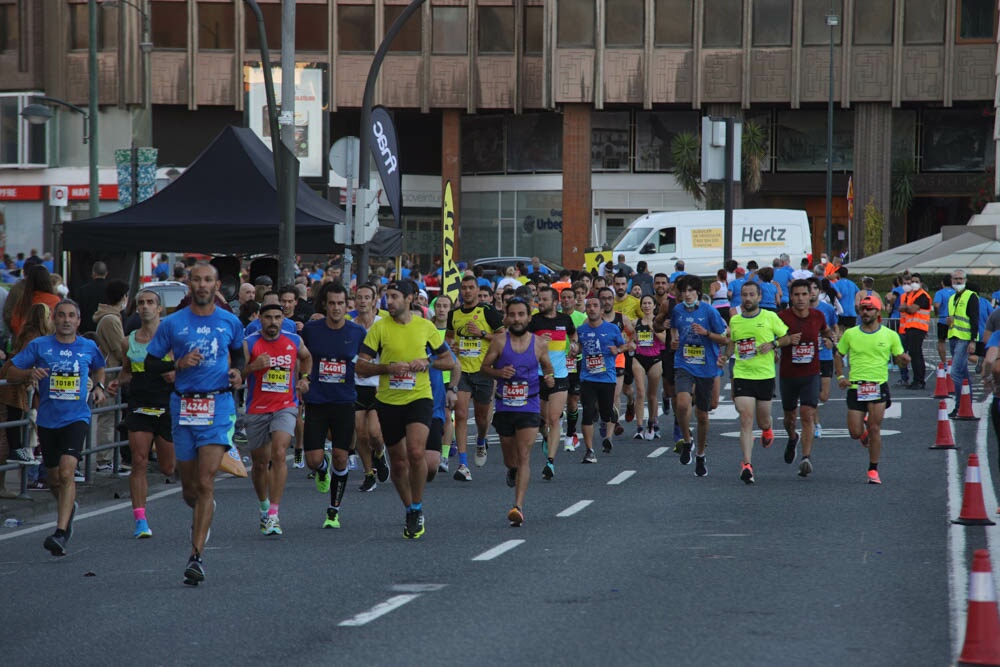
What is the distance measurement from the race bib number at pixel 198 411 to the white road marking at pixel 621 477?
19.5 feet

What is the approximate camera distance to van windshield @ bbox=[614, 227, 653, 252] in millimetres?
42688

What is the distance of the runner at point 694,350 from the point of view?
53.3 ft

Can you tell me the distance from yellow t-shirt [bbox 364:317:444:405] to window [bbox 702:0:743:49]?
46.8 metres

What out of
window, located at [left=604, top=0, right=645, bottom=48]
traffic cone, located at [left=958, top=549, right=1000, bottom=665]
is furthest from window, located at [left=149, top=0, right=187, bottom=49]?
traffic cone, located at [left=958, top=549, right=1000, bottom=665]

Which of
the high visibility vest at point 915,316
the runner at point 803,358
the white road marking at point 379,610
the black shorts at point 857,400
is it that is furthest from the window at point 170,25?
the white road marking at point 379,610

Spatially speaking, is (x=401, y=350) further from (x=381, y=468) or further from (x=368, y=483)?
(x=381, y=468)

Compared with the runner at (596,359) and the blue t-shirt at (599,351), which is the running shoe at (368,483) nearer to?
the runner at (596,359)

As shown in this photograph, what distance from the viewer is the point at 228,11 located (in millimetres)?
57219

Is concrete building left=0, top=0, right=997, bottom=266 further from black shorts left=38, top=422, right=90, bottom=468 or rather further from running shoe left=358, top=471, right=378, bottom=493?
black shorts left=38, top=422, right=90, bottom=468

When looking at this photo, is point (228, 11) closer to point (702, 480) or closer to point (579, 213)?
point (579, 213)

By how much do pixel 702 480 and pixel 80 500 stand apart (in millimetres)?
→ 5834

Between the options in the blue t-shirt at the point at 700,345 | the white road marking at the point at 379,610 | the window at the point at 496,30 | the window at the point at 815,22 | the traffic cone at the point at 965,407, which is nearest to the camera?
the white road marking at the point at 379,610

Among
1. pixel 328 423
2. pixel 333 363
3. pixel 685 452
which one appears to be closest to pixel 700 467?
pixel 685 452

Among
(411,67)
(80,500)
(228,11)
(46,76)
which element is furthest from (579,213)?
(80,500)
